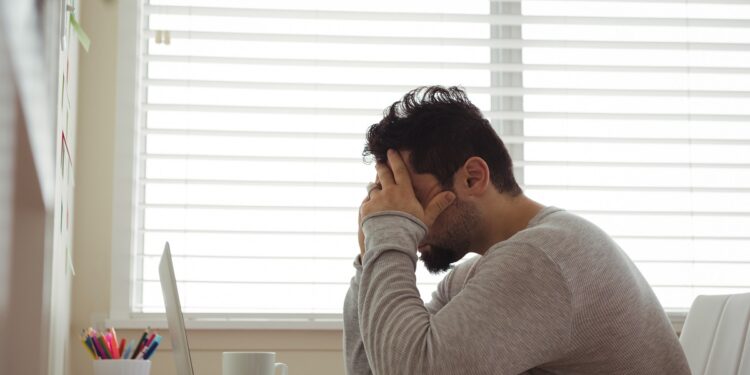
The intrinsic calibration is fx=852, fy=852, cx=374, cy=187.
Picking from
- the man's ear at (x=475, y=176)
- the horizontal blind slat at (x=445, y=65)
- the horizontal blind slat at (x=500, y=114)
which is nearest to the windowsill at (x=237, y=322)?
the horizontal blind slat at (x=500, y=114)

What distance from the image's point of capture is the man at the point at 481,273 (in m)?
1.04

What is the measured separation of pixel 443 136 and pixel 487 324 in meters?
0.34

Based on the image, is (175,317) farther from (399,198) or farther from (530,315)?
(530,315)

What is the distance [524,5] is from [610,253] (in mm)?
1347

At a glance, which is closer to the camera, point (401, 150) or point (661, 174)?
point (401, 150)

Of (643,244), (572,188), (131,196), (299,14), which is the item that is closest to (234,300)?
(131,196)

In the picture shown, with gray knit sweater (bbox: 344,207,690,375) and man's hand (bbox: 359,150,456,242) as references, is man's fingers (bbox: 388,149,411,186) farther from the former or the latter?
gray knit sweater (bbox: 344,207,690,375)

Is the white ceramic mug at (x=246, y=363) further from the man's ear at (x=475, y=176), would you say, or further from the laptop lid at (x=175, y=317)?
the man's ear at (x=475, y=176)

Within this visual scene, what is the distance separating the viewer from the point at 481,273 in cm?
109

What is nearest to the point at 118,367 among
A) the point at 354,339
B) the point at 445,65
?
the point at 354,339

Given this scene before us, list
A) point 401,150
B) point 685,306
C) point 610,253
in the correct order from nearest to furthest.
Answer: point 610,253 → point 401,150 → point 685,306

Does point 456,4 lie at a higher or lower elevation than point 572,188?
higher

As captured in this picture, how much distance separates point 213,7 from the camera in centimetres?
222

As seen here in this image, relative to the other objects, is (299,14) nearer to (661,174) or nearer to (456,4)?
(456,4)
